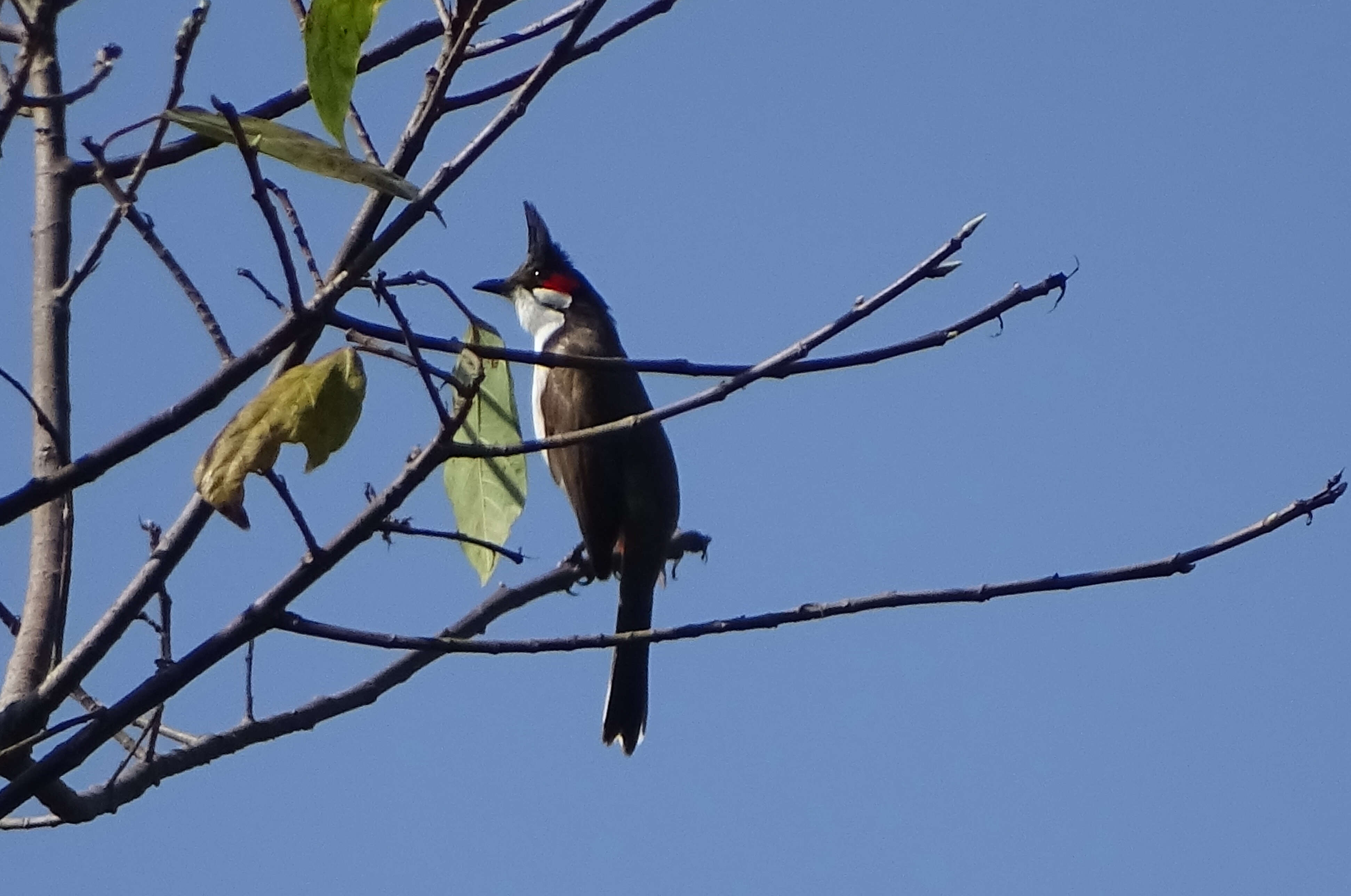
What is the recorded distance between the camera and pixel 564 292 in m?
→ 6.30

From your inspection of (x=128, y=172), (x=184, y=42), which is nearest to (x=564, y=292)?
(x=128, y=172)

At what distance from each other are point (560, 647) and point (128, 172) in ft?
3.60

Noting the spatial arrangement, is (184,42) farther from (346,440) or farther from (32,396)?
(32,396)

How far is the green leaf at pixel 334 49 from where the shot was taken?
68.2 inches

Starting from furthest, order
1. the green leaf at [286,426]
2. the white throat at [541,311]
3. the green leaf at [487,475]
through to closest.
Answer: the white throat at [541,311] < the green leaf at [487,475] < the green leaf at [286,426]

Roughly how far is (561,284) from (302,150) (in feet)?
15.0

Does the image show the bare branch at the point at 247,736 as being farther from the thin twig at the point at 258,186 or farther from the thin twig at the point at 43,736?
the thin twig at the point at 258,186

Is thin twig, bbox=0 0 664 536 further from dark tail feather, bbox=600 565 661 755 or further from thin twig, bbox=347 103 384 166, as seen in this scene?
dark tail feather, bbox=600 565 661 755

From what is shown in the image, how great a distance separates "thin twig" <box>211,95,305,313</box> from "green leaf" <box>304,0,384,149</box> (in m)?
0.09

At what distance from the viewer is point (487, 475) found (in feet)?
8.59

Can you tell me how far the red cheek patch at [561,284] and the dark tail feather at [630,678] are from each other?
150cm

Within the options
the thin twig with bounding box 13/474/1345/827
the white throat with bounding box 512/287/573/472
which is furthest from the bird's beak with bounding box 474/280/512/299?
the thin twig with bounding box 13/474/1345/827

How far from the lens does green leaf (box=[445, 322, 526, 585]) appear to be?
2561 millimetres

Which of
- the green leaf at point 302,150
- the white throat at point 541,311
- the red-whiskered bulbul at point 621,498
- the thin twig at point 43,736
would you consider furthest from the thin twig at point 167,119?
the white throat at point 541,311
